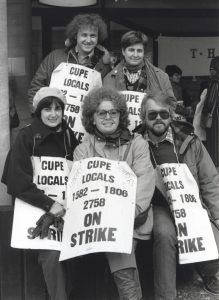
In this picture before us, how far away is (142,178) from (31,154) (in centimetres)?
81

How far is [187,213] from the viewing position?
15.5 feet

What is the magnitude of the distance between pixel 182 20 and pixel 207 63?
3.06 feet

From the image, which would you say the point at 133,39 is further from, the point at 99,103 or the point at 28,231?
the point at 28,231

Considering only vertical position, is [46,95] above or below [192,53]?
below

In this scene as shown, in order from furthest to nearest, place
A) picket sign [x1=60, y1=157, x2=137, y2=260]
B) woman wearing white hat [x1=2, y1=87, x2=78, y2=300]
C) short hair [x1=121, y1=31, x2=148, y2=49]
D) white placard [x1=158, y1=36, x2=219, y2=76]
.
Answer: white placard [x1=158, y1=36, x2=219, y2=76] < short hair [x1=121, y1=31, x2=148, y2=49] < woman wearing white hat [x1=2, y1=87, x2=78, y2=300] < picket sign [x1=60, y1=157, x2=137, y2=260]

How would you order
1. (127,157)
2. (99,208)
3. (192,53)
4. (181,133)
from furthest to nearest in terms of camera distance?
(192,53) → (181,133) → (127,157) → (99,208)

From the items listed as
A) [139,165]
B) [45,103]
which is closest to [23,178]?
[45,103]

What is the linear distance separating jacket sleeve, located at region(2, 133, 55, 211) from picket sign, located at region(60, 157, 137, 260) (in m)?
0.20

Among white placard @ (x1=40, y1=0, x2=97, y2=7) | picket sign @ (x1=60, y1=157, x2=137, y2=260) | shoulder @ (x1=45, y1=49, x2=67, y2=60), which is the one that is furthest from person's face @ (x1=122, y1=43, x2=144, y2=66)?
white placard @ (x1=40, y1=0, x2=97, y2=7)

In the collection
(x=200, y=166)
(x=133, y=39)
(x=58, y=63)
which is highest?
(x=133, y=39)

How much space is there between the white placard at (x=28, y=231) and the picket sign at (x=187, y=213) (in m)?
0.84

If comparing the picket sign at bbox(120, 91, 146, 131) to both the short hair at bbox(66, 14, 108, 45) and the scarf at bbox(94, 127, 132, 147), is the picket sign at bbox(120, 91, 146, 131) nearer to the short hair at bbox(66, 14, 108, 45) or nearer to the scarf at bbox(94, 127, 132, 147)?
the short hair at bbox(66, 14, 108, 45)

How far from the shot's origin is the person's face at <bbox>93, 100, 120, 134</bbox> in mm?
4680

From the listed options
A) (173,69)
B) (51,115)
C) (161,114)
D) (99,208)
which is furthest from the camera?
(173,69)
